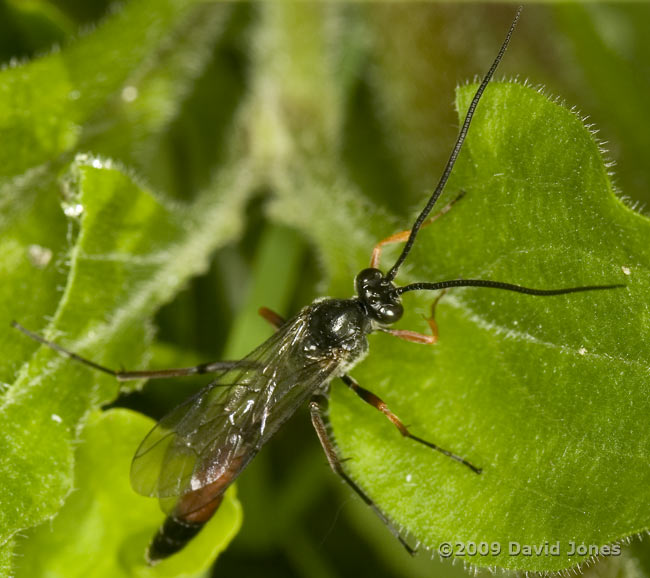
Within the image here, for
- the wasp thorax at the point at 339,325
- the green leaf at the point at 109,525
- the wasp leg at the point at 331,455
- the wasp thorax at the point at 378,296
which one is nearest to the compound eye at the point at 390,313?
the wasp thorax at the point at 378,296

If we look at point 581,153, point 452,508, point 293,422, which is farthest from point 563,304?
point 293,422

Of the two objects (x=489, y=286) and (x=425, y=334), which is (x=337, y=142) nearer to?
(x=425, y=334)

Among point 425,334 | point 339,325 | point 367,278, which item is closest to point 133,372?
point 339,325

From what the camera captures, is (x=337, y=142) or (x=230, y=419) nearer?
(x=230, y=419)

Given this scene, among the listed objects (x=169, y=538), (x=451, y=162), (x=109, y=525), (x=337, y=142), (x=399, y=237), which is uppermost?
(x=451, y=162)

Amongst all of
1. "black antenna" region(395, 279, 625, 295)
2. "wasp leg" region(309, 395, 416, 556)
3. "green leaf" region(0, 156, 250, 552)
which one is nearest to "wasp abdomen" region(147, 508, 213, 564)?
"green leaf" region(0, 156, 250, 552)
